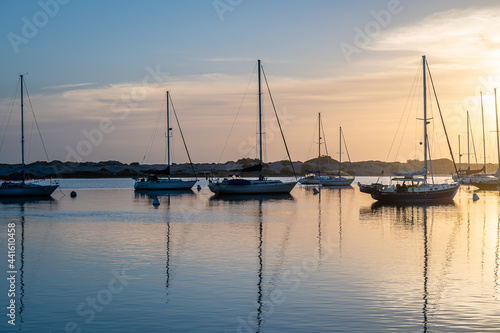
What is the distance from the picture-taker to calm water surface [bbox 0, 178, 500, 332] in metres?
15.5

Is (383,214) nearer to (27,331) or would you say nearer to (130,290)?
(130,290)

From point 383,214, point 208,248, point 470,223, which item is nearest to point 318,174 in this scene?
point 383,214

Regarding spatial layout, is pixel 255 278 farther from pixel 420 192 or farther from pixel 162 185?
pixel 162 185

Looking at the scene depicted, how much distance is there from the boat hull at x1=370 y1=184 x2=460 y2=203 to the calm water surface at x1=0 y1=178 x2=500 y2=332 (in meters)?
22.2

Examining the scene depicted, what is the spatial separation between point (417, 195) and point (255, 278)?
148 feet

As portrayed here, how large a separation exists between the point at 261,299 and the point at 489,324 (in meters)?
6.67

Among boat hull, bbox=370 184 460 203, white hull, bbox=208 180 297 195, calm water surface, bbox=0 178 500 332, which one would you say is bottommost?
calm water surface, bbox=0 178 500 332

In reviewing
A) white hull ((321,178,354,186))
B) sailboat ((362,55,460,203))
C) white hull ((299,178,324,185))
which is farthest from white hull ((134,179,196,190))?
sailboat ((362,55,460,203))

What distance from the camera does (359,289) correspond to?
753 inches

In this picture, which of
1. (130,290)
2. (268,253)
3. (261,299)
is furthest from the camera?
(268,253)

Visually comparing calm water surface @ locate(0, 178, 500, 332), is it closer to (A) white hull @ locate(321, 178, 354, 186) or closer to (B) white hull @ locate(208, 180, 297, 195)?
(B) white hull @ locate(208, 180, 297, 195)

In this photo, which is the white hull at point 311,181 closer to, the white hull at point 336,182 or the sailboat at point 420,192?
the white hull at point 336,182

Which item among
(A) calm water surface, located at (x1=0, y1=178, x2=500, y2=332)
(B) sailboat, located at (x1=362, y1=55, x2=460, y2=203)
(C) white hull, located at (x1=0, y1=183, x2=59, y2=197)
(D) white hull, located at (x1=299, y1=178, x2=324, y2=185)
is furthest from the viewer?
(D) white hull, located at (x1=299, y1=178, x2=324, y2=185)

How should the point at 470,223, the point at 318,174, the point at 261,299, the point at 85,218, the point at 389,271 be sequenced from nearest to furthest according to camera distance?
the point at 261,299 < the point at 389,271 < the point at 470,223 < the point at 85,218 < the point at 318,174
